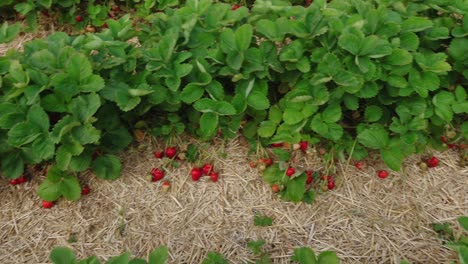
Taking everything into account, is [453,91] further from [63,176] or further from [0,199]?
[0,199]

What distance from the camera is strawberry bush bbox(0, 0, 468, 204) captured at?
2.20 metres

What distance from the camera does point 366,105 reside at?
2.64m

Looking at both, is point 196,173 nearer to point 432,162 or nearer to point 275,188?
point 275,188

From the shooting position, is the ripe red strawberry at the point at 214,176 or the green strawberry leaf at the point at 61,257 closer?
the green strawberry leaf at the point at 61,257

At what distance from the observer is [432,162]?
260 cm

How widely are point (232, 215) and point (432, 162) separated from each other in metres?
1.17

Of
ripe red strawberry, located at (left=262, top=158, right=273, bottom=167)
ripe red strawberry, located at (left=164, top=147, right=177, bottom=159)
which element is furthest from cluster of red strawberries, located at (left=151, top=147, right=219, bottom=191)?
ripe red strawberry, located at (left=262, top=158, right=273, bottom=167)

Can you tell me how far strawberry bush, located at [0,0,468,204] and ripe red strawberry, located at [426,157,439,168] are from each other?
0.32ft

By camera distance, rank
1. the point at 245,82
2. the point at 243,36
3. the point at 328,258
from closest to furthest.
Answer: the point at 328,258 → the point at 243,36 → the point at 245,82

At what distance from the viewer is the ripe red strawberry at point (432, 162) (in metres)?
2.60

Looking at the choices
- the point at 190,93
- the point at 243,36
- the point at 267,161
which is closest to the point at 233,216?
the point at 267,161

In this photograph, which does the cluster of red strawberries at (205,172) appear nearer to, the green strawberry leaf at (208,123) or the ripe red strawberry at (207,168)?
the ripe red strawberry at (207,168)

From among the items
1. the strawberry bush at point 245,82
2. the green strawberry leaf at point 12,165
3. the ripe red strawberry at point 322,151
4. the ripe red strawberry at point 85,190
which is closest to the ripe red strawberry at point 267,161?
the strawberry bush at point 245,82

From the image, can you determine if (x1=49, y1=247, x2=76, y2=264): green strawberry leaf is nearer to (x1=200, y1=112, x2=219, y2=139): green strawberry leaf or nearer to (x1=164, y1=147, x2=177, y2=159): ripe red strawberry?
(x1=200, y1=112, x2=219, y2=139): green strawberry leaf
